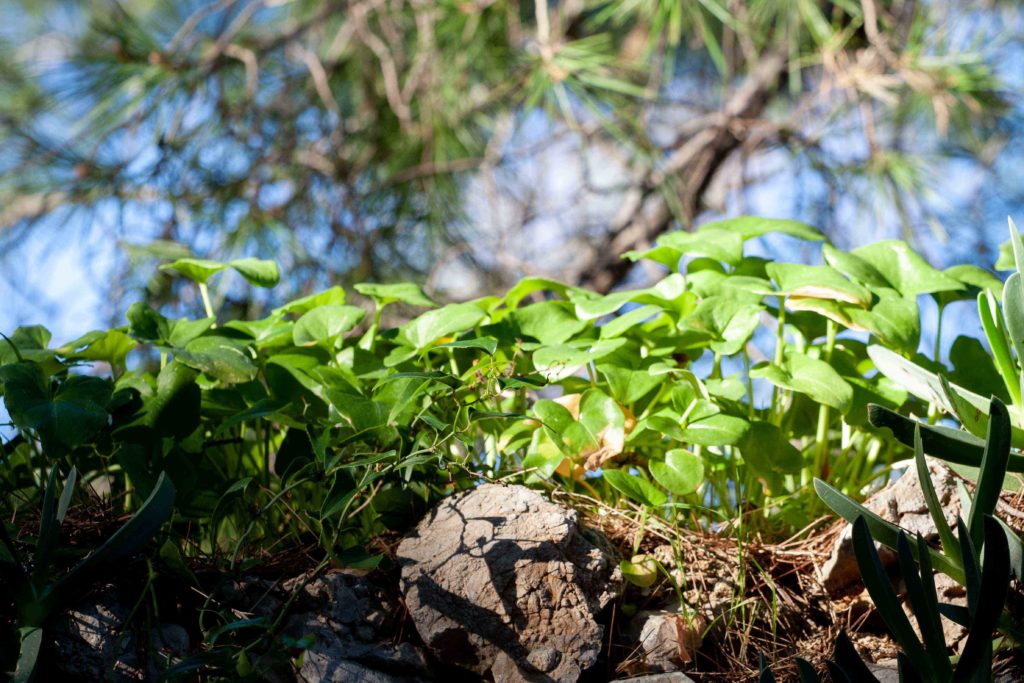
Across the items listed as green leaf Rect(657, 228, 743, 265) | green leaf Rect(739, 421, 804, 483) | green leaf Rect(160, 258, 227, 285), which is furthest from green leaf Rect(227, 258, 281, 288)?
green leaf Rect(739, 421, 804, 483)

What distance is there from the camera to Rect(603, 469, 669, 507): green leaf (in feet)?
2.61

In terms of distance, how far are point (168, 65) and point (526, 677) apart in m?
1.80

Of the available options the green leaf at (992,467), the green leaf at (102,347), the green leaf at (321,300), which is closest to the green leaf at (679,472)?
the green leaf at (992,467)

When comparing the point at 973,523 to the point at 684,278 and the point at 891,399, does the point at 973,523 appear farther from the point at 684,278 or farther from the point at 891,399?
the point at 684,278

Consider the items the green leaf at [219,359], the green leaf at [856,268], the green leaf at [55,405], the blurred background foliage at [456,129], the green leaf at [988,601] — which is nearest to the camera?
the green leaf at [988,601]

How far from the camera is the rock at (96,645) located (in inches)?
28.1

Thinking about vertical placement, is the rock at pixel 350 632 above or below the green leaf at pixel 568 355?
below

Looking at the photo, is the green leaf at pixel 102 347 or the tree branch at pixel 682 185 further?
the tree branch at pixel 682 185

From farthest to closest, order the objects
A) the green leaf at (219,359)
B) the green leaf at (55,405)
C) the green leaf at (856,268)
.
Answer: the green leaf at (856,268)
the green leaf at (219,359)
the green leaf at (55,405)

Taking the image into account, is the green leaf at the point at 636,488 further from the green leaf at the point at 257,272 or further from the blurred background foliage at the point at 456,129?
the blurred background foliage at the point at 456,129

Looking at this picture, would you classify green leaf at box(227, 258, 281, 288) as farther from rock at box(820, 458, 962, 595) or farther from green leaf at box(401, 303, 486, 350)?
rock at box(820, 458, 962, 595)

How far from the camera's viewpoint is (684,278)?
993 mm

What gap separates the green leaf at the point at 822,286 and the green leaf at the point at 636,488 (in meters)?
0.24

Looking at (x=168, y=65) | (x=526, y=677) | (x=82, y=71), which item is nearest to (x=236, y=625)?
(x=526, y=677)
